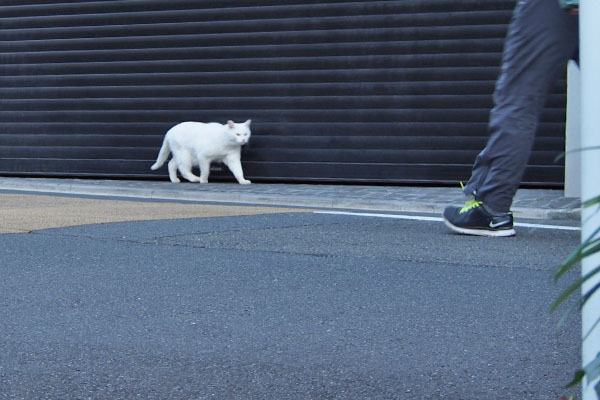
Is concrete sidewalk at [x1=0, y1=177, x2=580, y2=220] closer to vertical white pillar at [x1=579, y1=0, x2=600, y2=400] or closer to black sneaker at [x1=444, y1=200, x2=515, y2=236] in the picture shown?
black sneaker at [x1=444, y1=200, x2=515, y2=236]

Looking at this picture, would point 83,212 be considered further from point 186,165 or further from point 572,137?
point 572,137

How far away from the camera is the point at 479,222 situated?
5.81m

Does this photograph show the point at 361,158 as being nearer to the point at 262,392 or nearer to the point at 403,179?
the point at 403,179

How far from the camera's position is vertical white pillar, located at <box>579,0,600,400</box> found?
166cm

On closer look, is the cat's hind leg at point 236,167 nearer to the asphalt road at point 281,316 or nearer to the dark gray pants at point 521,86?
the asphalt road at point 281,316

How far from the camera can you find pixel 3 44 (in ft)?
41.4

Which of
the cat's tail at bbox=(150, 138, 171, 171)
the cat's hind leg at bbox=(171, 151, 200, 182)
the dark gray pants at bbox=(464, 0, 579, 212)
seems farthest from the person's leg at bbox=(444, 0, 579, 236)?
the cat's tail at bbox=(150, 138, 171, 171)

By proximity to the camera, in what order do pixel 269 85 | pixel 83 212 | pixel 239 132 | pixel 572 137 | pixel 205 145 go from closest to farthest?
pixel 83 212 < pixel 572 137 < pixel 239 132 < pixel 205 145 < pixel 269 85

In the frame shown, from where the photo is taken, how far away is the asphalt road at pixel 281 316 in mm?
2932

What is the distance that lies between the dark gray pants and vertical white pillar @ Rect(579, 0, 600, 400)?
3.49 m

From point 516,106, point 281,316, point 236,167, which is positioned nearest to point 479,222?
point 516,106

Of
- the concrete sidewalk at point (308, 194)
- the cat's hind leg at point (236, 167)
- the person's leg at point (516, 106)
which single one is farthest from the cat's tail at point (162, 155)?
the person's leg at point (516, 106)

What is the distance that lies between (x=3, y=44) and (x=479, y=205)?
8444 mm

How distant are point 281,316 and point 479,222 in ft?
7.54
